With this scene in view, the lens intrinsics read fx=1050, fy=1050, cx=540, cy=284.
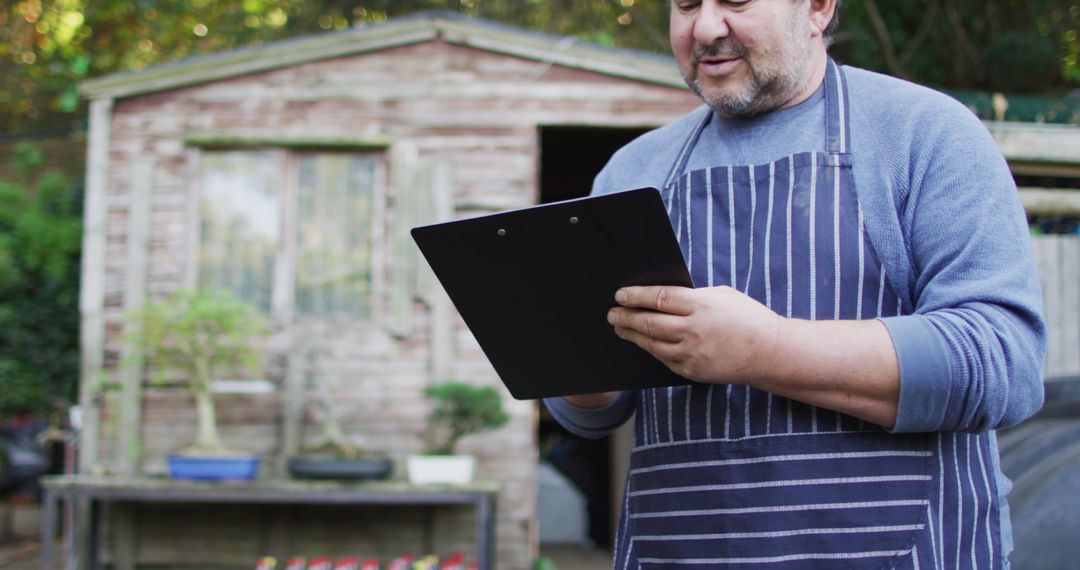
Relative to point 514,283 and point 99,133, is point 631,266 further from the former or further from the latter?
point 99,133

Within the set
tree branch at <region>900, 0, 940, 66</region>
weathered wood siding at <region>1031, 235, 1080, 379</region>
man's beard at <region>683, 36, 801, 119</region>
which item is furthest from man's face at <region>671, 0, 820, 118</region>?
tree branch at <region>900, 0, 940, 66</region>

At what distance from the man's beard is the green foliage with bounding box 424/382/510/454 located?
4620 mm

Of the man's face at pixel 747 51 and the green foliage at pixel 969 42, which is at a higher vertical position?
the green foliage at pixel 969 42

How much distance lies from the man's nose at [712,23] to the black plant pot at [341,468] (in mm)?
4906

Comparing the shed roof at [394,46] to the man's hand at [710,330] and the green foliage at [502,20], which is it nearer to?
the green foliage at [502,20]

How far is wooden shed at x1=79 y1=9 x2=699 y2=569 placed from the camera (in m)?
6.71

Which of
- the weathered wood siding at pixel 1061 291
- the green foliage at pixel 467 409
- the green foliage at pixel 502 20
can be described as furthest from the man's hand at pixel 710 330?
the green foliage at pixel 502 20

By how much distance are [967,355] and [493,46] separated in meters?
6.03

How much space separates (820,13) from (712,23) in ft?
0.66

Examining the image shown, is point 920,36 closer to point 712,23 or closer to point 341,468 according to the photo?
point 341,468

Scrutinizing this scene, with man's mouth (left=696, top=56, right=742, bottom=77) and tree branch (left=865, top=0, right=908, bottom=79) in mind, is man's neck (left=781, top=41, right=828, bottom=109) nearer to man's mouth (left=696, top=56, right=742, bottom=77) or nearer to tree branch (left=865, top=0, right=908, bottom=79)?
man's mouth (left=696, top=56, right=742, bottom=77)

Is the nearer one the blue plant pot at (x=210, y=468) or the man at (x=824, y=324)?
the man at (x=824, y=324)

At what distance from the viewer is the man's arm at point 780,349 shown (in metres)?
1.21

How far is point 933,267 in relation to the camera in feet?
4.24
